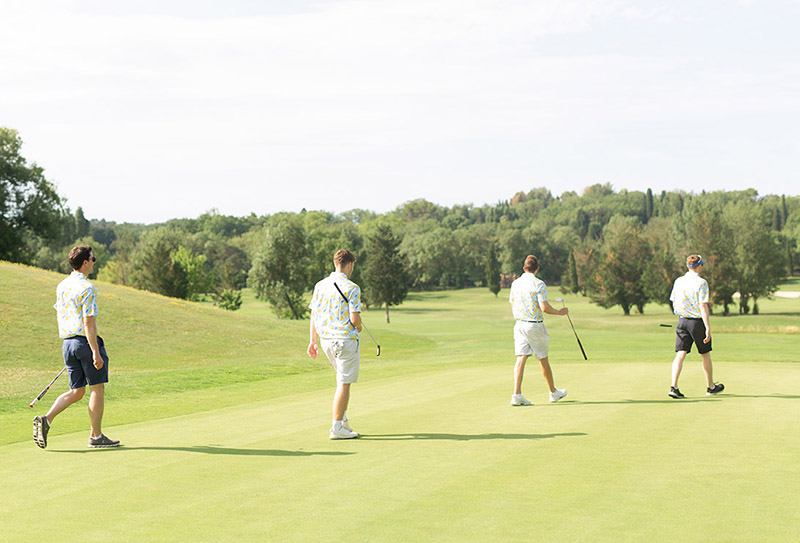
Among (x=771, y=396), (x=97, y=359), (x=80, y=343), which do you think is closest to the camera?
(x=97, y=359)

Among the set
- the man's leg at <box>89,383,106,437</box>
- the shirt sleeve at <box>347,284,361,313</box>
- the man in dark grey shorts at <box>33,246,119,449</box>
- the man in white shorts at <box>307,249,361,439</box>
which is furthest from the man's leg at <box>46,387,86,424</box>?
the shirt sleeve at <box>347,284,361,313</box>

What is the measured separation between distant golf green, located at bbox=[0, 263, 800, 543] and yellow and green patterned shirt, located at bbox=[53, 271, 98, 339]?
152 centimetres

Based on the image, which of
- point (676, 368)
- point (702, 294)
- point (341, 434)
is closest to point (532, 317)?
point (676, 368)

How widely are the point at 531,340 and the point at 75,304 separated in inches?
298

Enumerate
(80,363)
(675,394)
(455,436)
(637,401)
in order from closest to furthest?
(80,363)
(455,436)
(637,401)
(675,394)

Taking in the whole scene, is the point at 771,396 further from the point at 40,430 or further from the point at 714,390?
the point at 40,430

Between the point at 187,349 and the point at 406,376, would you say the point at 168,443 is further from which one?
the point at 187,349

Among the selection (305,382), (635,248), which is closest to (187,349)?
(305,382)

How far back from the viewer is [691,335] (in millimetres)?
14148

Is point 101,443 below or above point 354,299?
below

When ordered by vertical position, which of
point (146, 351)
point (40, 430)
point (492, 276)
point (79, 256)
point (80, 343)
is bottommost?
point (146, 351)

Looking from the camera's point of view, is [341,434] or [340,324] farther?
[340,324]

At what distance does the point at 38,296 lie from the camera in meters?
36.2

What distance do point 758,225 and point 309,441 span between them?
92.8 meters
